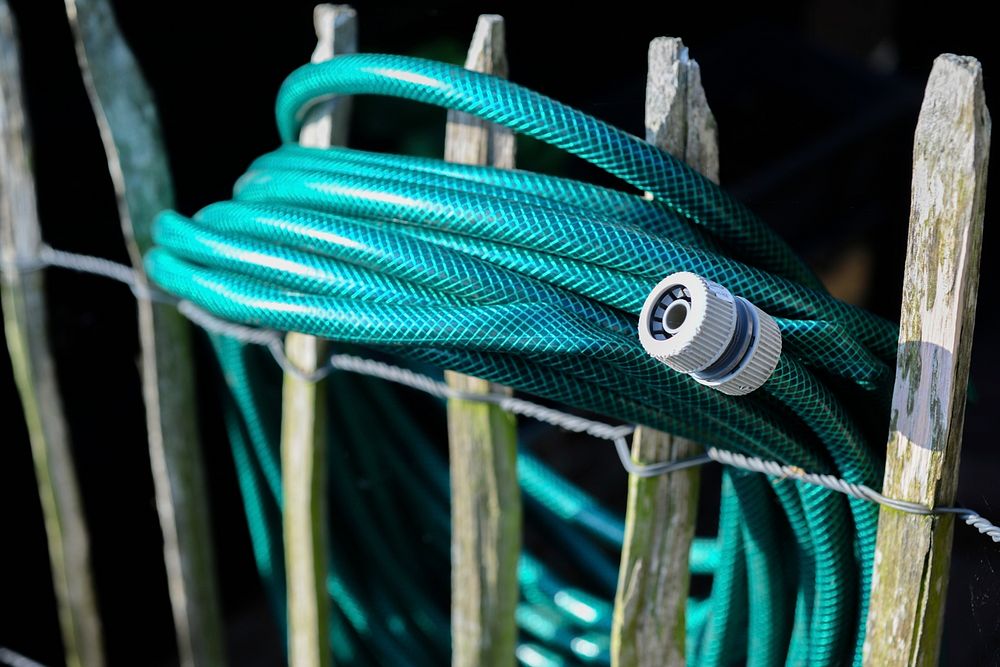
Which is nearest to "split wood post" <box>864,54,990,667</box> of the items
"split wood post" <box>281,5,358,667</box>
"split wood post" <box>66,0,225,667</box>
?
"split wood post" <box>281,5,358,667</box>

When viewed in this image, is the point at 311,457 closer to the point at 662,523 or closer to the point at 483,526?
the point at 483,526

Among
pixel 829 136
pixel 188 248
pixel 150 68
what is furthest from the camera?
pixel 829 136

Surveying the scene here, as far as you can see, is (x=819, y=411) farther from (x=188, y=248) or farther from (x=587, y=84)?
(x=587, y=84)

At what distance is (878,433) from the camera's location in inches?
67.1

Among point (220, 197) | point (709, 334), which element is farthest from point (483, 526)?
point (220, 197)

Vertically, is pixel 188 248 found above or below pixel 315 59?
below

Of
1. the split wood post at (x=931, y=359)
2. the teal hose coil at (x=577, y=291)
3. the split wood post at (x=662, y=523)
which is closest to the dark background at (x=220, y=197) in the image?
the split wood post at (x=931, y=359)

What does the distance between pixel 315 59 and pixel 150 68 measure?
4.18 feet

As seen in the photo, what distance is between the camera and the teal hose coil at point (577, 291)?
152 centimetres

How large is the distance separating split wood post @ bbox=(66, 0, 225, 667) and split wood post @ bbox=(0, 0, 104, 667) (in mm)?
160

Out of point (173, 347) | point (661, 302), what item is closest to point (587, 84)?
point (173, 347)

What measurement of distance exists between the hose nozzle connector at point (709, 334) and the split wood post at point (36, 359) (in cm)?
156

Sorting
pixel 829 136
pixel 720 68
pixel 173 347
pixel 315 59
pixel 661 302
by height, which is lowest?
pixel 173 347

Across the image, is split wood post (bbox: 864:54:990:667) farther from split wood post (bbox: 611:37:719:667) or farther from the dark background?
split wood post (bbox: 611:37:719:667)
